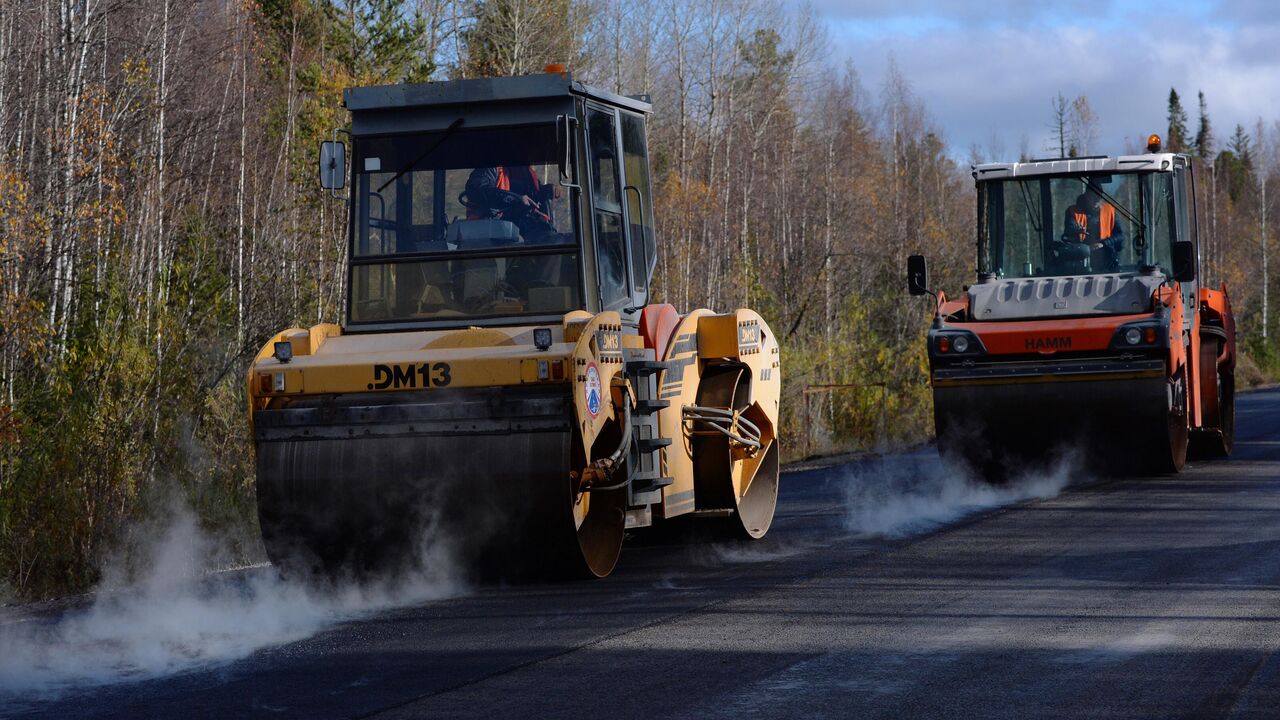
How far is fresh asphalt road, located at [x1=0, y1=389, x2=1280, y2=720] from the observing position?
18.5 feet

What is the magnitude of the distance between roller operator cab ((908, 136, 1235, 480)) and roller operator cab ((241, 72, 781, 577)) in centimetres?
348

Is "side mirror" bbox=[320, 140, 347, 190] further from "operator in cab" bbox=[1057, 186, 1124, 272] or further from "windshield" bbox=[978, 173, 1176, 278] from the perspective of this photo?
"operator in cab" bbox=[1057, 186, 1124, 272]

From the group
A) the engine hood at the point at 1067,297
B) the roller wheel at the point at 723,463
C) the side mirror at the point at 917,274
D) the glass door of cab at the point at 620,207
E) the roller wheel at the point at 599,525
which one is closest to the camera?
the roller wheel at the point at 599,525

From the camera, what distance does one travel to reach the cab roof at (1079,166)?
14.4 meters

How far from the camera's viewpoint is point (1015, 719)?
209 inches

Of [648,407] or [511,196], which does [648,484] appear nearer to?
[648,407]

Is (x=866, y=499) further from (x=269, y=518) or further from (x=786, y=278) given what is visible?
(x=786, y=278)

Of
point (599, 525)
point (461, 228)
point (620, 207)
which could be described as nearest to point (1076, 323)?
point (620, 207)

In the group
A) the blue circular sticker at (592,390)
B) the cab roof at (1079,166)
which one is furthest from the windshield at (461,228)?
the cab roof at (1079,166)

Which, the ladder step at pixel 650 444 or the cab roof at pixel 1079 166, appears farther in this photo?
the cab roof at pixel 1079 166

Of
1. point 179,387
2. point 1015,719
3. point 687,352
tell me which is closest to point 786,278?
point 179,387

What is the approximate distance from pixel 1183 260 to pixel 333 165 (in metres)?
8.45

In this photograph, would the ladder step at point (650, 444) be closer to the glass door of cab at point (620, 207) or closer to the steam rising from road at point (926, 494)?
the glass door of cab at point (620, 207)

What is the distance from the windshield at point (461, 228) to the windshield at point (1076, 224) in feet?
22.9
